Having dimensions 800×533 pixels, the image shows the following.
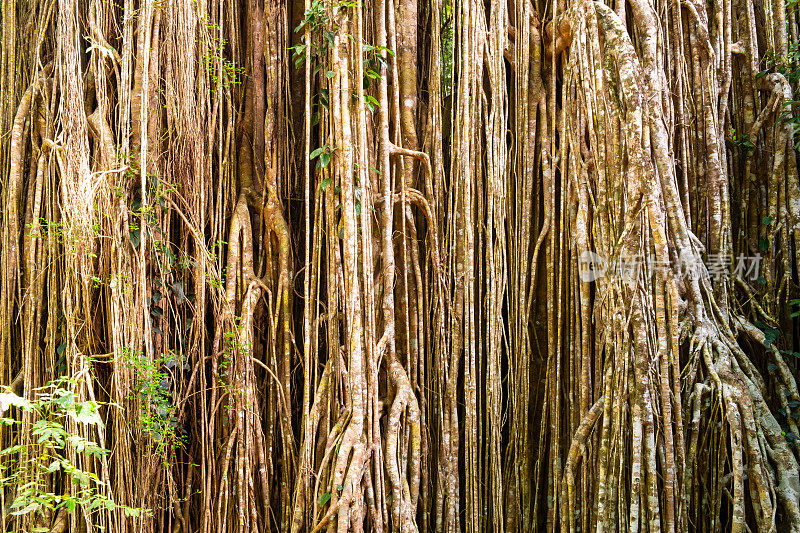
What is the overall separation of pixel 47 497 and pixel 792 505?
274cm

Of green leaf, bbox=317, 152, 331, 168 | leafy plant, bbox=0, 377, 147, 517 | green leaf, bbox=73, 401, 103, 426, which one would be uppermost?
green leaf, bbox=317, 152, 331, 168

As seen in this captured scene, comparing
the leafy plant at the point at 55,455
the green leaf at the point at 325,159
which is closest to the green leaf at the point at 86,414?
the leafy plant at the point at 55,455

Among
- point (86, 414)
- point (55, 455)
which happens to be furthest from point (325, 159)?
point (55, 455)

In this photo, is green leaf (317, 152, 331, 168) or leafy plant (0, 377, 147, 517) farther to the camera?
green leaf (317, 152, 331, 168)

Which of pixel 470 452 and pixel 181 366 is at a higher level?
pixel 181 366

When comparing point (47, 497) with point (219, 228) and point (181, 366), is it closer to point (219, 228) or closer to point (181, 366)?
point (181, 366)

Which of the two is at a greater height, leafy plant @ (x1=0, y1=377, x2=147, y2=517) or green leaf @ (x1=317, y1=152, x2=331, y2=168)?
green leaf @ (x1=317, y1=152, x2=331, y2=168)

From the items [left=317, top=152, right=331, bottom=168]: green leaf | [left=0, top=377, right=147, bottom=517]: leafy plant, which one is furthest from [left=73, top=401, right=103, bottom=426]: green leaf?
[left=317, top=152, right=331, bottom=168]: green leaf

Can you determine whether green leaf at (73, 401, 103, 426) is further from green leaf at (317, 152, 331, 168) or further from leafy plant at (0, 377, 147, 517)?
green leaf at (317, 152, 331, 168)

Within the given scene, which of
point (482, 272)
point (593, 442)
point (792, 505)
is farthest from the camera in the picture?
point (482, 272)

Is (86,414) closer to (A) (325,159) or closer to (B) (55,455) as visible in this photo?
(B) (55,455)

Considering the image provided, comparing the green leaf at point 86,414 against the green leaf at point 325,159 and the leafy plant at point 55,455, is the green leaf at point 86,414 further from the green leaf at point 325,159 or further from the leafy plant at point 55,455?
the green leaf at point 325,159

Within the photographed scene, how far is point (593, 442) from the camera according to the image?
2875 millimetres

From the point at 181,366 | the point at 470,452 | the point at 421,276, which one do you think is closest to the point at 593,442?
the point at 470,452
